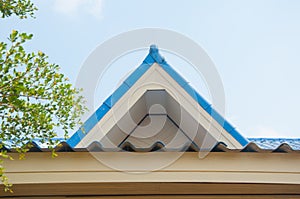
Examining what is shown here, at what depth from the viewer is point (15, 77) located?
1.95 meters

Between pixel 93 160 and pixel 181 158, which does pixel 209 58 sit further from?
pixel 93 160

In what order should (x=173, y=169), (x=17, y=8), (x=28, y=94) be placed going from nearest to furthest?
1. (x=28, y=94)
2. (x=17, y=8)
3. (x=173, y=169)

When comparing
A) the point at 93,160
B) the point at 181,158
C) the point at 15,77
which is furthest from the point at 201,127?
the point at 15,77

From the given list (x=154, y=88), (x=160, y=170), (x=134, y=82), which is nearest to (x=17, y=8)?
(x=160, y=170)

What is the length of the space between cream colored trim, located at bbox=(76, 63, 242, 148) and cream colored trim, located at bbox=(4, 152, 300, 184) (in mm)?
601

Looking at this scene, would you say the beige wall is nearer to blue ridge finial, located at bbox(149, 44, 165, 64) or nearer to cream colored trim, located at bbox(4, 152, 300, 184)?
cream colored trim, located at bbox(4, 152, 300, 184)

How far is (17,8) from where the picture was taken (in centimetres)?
220

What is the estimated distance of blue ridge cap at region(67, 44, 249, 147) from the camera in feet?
10.9

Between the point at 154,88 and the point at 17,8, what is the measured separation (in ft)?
6.06

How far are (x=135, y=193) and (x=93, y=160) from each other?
51cm

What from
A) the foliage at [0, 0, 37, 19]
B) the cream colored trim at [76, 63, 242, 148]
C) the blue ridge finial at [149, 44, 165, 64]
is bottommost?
the cream colored trim at [76, 63, 242, 148]

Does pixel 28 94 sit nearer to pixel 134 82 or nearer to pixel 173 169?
pixel 173 169

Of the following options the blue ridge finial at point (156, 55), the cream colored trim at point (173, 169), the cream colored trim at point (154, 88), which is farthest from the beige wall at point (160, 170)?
the blue ridge finial at point (156, 55)

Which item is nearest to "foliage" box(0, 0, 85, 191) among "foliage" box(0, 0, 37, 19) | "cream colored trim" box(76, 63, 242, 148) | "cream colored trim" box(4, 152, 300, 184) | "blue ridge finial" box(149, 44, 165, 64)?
"foliage" box(0, 0, 37, 19)
